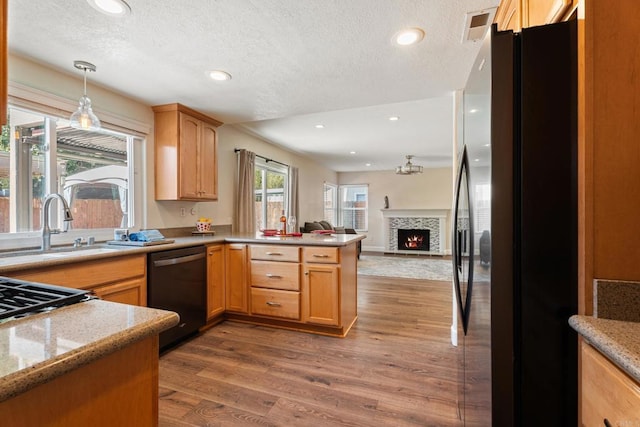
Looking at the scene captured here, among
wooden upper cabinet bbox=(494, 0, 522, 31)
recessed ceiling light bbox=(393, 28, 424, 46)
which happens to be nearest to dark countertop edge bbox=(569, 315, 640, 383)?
wooden upper cabinet bbox=(494, 0, 522, 31)

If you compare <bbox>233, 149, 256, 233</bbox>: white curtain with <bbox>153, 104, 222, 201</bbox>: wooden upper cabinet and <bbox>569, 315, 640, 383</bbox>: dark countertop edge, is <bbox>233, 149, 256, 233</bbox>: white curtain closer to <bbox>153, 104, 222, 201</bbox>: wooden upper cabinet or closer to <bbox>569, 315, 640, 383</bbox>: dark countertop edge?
<bbox>153, 104, 222, 201</bbox>: wooden upper cabinet

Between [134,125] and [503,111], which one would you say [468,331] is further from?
[134,125]

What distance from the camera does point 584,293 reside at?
→ 85 centimetres

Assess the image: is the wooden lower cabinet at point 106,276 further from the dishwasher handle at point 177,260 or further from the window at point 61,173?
the window at point 61,173

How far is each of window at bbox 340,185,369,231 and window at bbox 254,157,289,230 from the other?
3642 mm

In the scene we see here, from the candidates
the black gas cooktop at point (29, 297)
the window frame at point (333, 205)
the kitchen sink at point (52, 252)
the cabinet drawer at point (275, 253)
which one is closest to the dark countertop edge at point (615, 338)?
the black gas cooktop at point (29, 297)

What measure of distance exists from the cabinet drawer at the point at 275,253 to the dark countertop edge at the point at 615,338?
2.27 metres

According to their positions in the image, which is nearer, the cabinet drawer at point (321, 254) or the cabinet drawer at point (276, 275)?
the cabinet drawer at point (321, 254)

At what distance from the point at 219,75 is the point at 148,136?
121 centimetres

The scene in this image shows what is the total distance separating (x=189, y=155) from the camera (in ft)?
10.4

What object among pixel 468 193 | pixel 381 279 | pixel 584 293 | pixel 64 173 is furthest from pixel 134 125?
pixel 381 279

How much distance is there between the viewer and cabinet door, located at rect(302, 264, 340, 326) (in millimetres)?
2773

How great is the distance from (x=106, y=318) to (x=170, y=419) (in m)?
1.29

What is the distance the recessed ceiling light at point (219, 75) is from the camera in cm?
236
